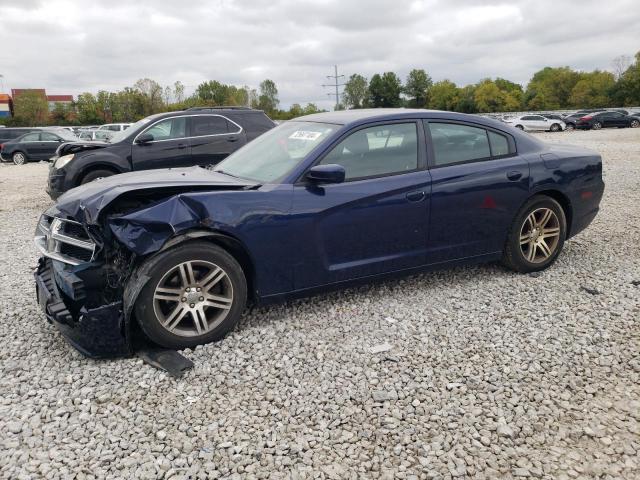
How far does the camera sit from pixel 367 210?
400cm

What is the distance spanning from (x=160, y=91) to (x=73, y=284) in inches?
3214

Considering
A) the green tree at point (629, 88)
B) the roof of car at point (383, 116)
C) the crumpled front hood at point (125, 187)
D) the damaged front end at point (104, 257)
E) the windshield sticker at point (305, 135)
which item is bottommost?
the damaged front end at point (104, 257)

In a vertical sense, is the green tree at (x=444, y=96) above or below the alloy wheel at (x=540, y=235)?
above

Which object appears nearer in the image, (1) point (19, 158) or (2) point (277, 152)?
(2) point (277, 152)

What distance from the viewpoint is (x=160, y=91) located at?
7831 cm

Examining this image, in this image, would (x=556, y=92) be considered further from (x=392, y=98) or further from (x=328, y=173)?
(x=328, y=173)

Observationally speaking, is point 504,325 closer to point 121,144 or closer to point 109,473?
point 109,473

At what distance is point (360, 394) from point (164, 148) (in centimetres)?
711

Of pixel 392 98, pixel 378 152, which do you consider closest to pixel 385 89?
pixel 392 98

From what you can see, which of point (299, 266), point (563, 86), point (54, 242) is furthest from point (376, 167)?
point (563, 86)

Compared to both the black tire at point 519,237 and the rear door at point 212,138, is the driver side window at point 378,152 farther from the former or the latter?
the rear door at point 212,138

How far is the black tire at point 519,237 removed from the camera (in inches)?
189

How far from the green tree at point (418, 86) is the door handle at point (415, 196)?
114952 mm

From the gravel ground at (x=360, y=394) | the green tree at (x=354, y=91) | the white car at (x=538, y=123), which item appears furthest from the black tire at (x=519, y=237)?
the green tree at (x=354, y=91)
